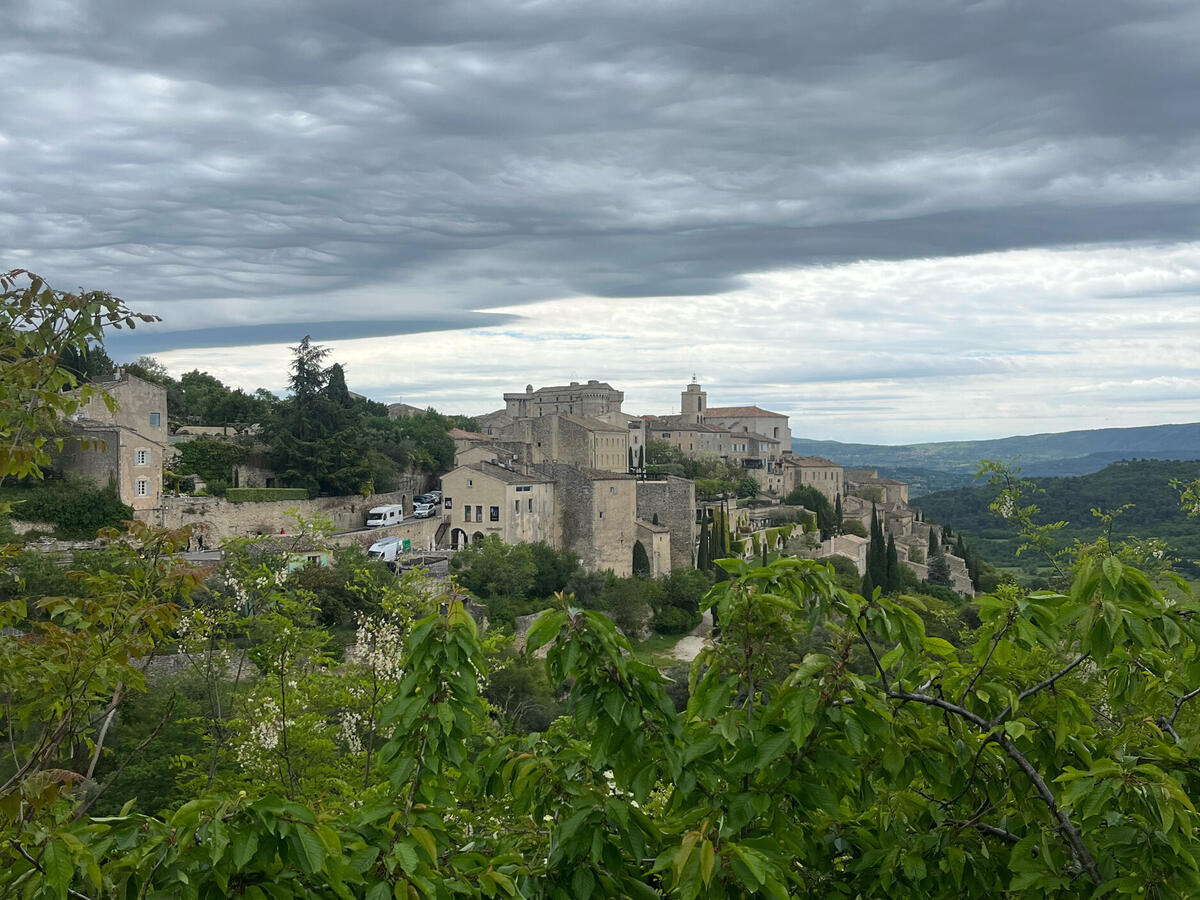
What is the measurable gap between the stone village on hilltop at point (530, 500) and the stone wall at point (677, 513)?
54 mm

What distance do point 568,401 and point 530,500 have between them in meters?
34.3

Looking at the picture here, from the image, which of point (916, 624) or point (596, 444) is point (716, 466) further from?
point (916, 624)

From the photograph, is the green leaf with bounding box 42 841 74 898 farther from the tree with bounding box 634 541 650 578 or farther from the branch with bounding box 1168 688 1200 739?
the tree with bounding box 634 541 650 578

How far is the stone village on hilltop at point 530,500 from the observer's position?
36.8 m

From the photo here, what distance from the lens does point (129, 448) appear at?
3566 centimetres

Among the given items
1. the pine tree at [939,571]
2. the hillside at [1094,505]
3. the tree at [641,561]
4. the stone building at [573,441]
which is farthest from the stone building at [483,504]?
the pine tree at [939,571]

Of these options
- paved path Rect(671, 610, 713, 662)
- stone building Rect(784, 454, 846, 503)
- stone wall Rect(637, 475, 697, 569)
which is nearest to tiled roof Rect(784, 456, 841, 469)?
stone building Rect(784, 454, 846, 503)

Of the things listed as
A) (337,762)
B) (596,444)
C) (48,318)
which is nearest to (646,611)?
(596,444)

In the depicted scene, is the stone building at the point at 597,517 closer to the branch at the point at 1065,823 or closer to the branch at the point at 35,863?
the branch at the point at 1065,823

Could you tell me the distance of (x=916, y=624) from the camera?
12.4 feet

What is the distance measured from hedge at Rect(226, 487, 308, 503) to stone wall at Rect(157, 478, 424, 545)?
344 mm

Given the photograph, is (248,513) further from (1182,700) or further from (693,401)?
(693,401)

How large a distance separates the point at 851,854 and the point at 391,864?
203cm

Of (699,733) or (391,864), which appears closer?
(391,864)
